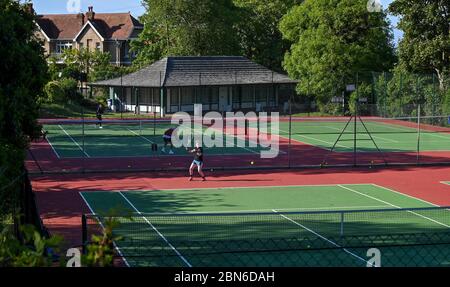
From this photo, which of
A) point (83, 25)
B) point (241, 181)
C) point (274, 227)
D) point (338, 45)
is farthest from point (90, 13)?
point (274, 227)

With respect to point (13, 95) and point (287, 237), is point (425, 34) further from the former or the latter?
point (13, 95)

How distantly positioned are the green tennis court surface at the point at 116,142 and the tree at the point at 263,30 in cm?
2317

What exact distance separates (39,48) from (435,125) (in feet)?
110

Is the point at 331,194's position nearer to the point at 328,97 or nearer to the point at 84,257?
the point at 84,257

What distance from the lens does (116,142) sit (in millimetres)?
38906

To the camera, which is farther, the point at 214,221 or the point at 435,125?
the point at 435,125

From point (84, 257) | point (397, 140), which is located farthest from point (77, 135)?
point (84, 257)

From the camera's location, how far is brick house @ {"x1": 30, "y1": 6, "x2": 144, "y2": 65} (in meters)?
81.7

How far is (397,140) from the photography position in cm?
4069

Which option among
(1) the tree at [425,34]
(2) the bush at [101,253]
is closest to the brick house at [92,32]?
(1) the tree at [425,34]

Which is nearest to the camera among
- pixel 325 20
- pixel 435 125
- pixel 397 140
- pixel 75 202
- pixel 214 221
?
pixel 214 221

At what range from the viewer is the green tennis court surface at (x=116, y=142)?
34375mm

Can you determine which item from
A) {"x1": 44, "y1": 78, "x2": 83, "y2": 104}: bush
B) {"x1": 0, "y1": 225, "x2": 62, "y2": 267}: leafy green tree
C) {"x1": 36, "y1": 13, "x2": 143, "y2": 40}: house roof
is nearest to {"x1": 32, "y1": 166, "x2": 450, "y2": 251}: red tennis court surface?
{"x1": 0, "y1": 225, "x2": 62, "y2": 267}: leafy green tree

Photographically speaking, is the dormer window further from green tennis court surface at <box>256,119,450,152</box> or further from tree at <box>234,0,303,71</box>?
green tennis court surface at <box>256,119,450,152</box>
